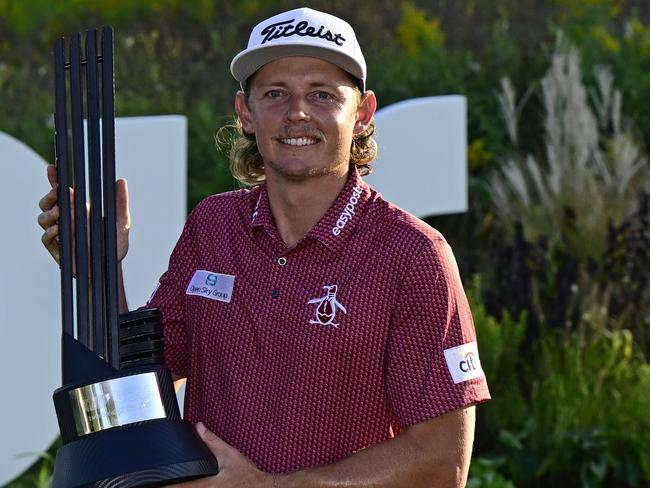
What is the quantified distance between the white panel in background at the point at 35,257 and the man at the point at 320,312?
245 cm

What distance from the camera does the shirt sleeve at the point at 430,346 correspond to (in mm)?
2756

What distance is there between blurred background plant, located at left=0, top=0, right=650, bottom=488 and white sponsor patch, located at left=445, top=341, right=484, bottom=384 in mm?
2648

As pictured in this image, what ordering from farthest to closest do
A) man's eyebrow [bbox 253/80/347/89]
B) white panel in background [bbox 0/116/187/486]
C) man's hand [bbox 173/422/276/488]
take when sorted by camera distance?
white panel in background [bbox 0/116/187/486], man's eyebrow [bbox 253/80/347/89], man's hand [bbox 173/422/276/488]

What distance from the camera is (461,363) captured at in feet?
9.11

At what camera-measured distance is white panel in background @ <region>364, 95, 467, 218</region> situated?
6.14m

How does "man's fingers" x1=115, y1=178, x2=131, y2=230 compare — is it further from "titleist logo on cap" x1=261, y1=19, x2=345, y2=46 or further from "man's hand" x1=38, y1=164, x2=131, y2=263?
"titleist logo on cap" x1=261, y1=19, x2=345, y2=46

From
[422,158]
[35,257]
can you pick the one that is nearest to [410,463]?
[35,257]

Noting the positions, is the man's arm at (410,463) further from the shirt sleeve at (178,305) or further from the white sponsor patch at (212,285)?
the shirt sleeve at (178,305)

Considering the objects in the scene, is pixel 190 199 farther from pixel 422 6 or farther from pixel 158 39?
pixel 422 6

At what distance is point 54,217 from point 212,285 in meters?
0.43

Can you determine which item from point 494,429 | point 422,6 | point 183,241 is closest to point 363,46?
point 422,6

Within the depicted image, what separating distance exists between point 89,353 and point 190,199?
16.8 feet

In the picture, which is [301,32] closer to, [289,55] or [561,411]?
[289,55]

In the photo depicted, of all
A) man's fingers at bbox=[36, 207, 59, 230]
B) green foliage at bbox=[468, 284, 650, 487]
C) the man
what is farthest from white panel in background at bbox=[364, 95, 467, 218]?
man's fingers at bbox=[36, 207, 59, 230]
